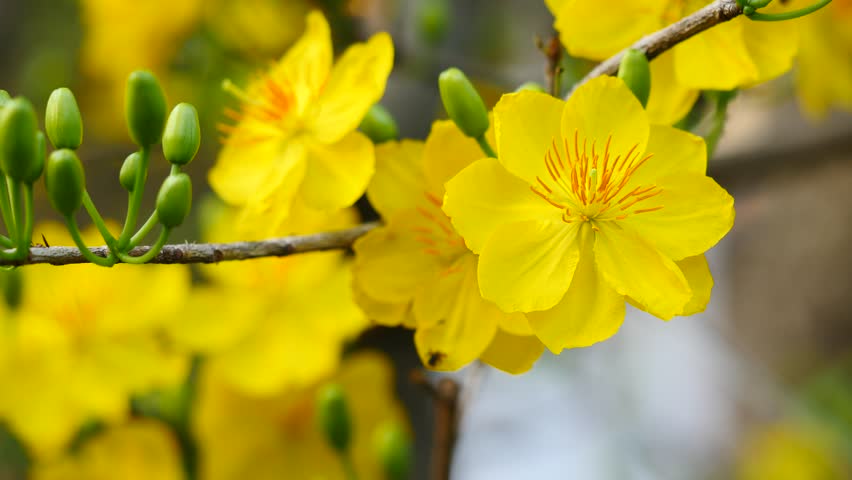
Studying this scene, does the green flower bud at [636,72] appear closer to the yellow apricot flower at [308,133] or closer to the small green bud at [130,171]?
the yellow apricot flower at [308,133]

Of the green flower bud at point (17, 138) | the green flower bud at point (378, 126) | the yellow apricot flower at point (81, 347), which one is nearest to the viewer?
the green flower bud at point (17, 138)

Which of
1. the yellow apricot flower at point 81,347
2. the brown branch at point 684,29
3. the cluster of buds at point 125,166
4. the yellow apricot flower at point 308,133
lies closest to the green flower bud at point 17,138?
the cluster of buds at point 125,166

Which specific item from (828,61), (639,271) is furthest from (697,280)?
(828,61)

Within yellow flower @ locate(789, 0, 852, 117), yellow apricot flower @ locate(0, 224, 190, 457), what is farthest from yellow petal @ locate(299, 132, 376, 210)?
yellow flower @ locate(789, 0, 852, 117)

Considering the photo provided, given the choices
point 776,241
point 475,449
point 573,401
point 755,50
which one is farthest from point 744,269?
point 755,50

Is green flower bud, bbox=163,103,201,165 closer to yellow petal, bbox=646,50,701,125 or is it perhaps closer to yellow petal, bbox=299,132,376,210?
yellow petal, bbox=299,132,376,210

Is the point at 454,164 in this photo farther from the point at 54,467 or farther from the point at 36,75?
the point at 36,75

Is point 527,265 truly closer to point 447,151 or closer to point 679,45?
point 447,151
